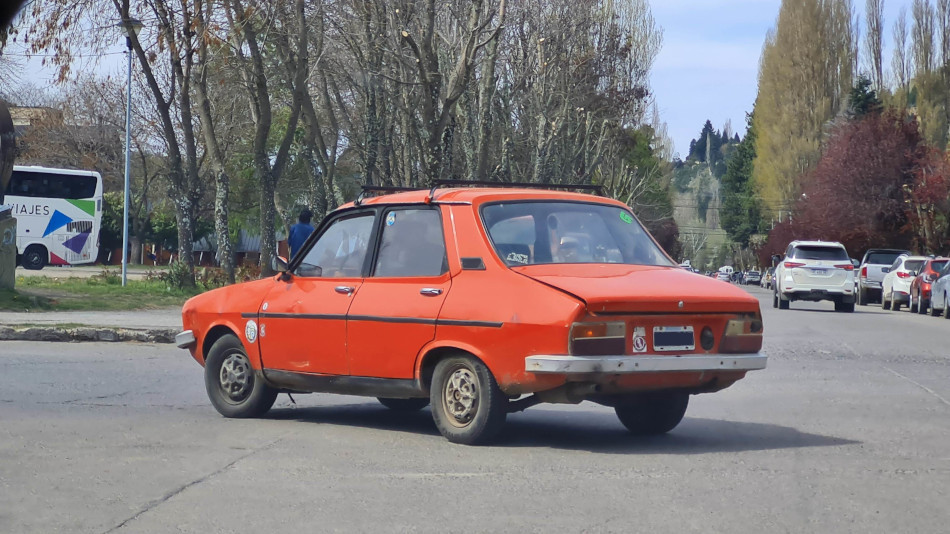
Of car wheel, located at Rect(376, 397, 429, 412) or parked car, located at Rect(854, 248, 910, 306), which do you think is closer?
car wheel, located at Rect(376, 397, 429, 412)

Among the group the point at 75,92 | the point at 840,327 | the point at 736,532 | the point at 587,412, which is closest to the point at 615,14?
the point at 75,92

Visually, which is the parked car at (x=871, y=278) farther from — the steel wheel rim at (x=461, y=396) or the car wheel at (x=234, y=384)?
the steel wheel rim at (x=461, y=396)

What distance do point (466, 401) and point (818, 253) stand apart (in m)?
24.6

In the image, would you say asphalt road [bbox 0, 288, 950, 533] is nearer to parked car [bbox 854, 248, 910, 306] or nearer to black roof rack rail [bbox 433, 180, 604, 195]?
black roof rack rail [bbox 433, 180, 604, 195]

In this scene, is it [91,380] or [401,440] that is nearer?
[401,440]

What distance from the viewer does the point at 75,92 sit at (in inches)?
2264

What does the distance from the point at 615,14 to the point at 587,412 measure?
45.9 meters

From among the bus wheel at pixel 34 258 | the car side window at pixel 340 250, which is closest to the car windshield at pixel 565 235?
the car side window at pixel 340 250

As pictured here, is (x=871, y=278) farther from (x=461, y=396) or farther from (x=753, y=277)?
(x=753, y=277)

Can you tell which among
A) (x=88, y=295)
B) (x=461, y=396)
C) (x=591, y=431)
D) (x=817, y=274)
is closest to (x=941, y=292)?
(x=817, y=274)

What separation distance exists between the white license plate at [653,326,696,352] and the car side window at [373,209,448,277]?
1437 mm

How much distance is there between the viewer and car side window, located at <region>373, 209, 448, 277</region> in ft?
26.4

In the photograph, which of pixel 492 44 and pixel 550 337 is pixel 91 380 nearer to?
pixel 550 337

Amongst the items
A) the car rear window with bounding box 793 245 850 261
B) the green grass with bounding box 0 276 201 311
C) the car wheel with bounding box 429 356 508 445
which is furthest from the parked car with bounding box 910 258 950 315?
the car wheel with bounding box 429 356 508 445
